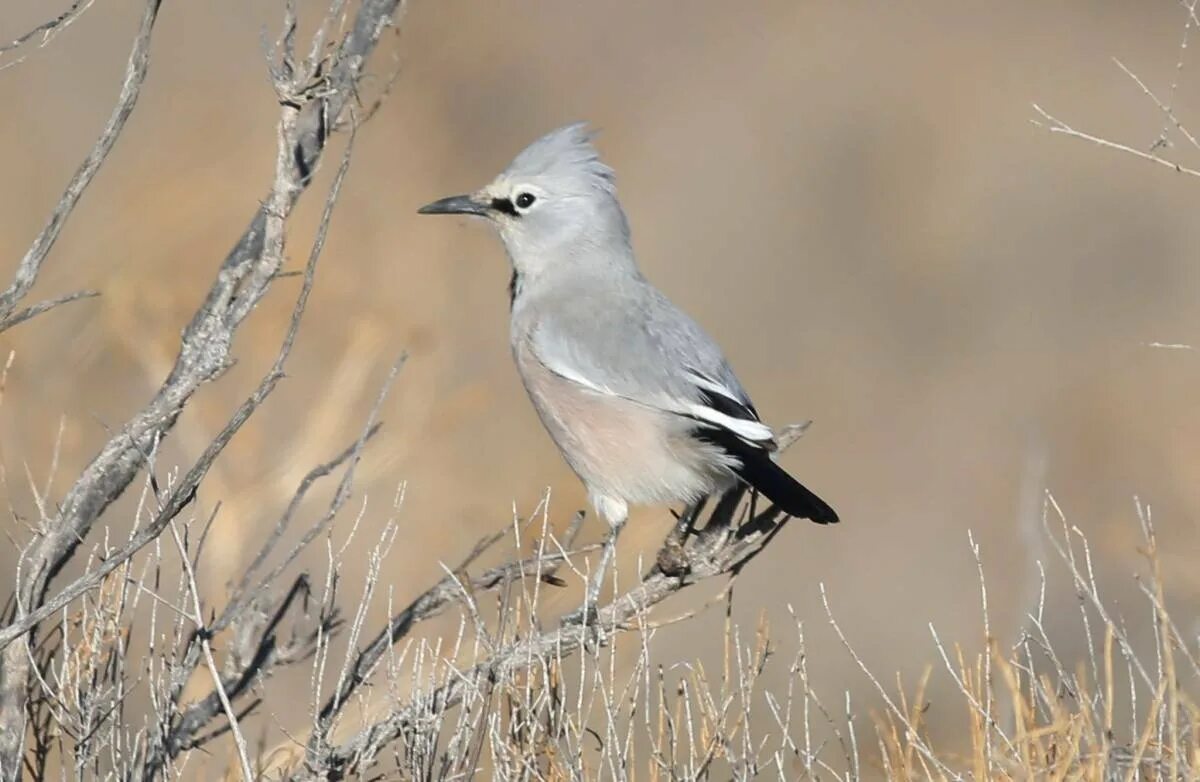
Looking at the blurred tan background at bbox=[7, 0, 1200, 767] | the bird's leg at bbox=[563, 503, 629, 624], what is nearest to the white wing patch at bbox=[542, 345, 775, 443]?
the bird's leg at bbox=[563, 503, 629, 624]

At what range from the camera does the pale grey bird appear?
4.61 meters

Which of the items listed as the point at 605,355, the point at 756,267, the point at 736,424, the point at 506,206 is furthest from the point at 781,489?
the point at 756,267

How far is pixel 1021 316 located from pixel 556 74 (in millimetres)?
4737

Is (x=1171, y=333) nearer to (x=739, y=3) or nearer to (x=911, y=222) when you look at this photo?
(x=911, y=222)

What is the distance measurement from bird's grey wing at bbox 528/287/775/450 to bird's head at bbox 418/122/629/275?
0.78ft

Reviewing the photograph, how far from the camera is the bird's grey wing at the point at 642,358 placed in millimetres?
4629

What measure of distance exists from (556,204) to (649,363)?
2.18 feet

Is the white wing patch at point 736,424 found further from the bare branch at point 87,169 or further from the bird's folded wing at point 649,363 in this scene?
the bare branch at point 87,169

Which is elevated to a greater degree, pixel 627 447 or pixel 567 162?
pixel 567 162

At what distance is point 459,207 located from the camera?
5102mm

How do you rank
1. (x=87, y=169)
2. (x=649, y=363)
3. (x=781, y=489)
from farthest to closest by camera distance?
1. (x=649, y=363)
2. (x=781, y=489)
3. (x=87, y=169)

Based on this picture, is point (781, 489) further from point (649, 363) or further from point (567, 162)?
point (567, 162)

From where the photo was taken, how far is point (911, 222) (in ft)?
48.4

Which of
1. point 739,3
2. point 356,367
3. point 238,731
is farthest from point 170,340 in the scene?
point 739,3
